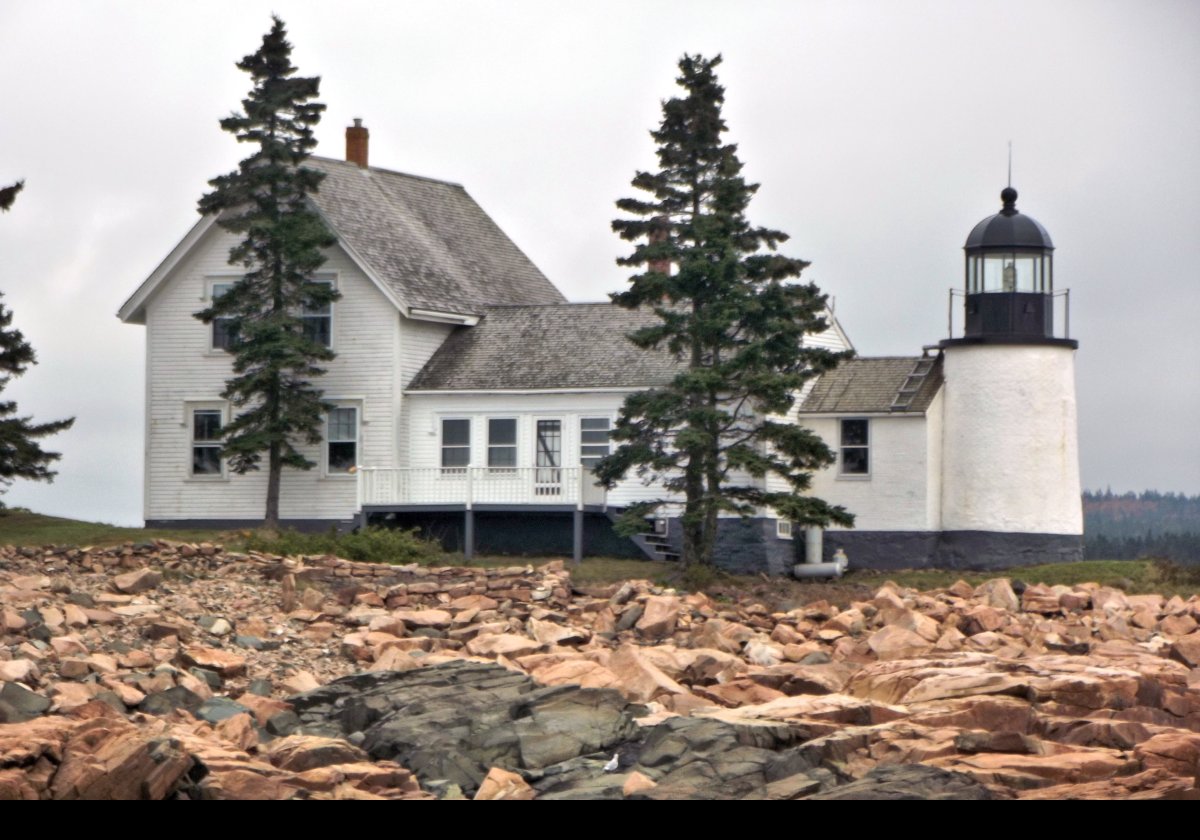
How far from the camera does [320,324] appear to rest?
34.8m

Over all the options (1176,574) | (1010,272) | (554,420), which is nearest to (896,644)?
(1176,574)

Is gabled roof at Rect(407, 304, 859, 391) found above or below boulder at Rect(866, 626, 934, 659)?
above

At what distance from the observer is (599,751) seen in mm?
14516

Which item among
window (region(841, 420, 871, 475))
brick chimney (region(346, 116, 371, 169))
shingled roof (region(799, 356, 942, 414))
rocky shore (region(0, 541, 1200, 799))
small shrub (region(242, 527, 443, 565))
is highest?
brick chimney (region(346, 116, 371, 169))

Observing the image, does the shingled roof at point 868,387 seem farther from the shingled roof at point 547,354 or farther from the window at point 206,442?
the window at point 206,442

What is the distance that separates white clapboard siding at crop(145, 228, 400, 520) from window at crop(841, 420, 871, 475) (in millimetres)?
8451

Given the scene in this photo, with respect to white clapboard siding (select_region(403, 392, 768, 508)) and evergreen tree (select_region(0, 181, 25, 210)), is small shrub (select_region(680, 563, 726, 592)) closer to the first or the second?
white clapboard siding (select_region(403, 392, 768, 508))

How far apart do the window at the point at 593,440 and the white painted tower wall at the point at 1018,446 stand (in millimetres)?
6469

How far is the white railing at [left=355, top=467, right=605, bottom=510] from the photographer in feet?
105

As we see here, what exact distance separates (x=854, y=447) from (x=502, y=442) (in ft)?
21.6

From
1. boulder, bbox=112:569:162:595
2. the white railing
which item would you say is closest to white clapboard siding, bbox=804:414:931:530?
the white railing

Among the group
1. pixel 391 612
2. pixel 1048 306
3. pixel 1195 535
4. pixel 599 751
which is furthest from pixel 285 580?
pixel 1195 535

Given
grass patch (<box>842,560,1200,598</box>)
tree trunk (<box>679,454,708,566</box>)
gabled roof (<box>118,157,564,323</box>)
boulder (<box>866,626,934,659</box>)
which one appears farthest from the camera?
gabled roof (<box>118,157,564,323</box>)

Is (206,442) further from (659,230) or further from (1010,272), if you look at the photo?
(1010,272)
